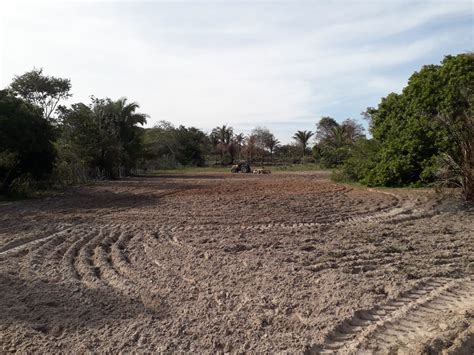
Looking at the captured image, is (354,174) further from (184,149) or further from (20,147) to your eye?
(184,149)

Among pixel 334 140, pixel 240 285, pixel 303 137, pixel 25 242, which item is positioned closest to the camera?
pixel 240 285

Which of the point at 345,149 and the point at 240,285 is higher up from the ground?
the point at 345,149

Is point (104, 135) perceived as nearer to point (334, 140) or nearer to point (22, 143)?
point (22, 143)

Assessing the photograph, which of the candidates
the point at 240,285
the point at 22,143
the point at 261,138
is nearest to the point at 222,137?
the point at 261,138

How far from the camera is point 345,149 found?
27.3 meters

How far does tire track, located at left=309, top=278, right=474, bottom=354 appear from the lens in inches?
147

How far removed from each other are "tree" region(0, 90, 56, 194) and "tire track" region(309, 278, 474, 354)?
1472 cm

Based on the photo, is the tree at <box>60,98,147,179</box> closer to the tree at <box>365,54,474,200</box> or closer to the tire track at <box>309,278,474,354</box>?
the tree at <box>365,54,474,200</box>

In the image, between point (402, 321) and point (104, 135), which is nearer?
point (402, 321)

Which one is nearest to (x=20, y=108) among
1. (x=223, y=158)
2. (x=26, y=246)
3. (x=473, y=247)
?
(x=26, y=246)

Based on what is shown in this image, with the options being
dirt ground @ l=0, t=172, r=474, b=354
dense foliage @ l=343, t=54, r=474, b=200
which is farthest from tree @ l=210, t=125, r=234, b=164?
dirt ground @ l=0, t=172, r=474, b=354

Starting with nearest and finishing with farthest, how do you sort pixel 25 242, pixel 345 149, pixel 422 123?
1. pixel 25 242
2. pixel 422 123
3. pixel 345 149

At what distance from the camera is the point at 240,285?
5.35m

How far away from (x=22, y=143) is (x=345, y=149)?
705 inches
